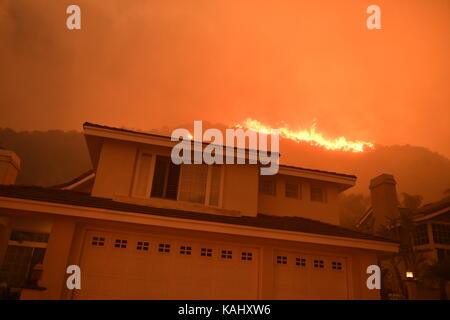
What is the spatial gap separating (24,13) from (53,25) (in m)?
10.8

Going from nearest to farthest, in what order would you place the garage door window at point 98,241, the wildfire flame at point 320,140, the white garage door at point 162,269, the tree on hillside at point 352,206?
the white garage door at point 162,269 < the garage door window at point 98,241 < the tree on hillside at point 352,206 < the wildfire flame at point 320,140

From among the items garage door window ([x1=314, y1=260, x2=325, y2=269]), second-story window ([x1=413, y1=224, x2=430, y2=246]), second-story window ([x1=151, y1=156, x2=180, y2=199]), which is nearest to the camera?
garage door window ([x1=314, y1=260, x2=325, y2=269])

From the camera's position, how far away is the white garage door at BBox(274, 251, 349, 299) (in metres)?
10.6

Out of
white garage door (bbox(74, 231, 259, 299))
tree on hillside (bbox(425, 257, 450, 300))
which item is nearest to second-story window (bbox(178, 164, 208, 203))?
white garage door (bbox(74, 231, 259, 299))

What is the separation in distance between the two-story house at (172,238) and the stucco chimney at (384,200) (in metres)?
14.8

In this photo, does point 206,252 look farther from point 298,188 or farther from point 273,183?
point 298,188

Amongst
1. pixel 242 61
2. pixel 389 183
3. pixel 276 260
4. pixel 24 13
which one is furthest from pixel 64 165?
pixel 276 260

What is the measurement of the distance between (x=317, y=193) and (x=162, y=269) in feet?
27.4

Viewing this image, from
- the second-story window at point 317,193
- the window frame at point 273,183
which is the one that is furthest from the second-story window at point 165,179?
the second-story window at point 317,193

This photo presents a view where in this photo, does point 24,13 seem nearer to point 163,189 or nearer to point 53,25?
point 53,25

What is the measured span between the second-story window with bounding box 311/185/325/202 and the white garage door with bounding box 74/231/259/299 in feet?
18.7

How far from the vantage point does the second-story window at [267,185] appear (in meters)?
14.7

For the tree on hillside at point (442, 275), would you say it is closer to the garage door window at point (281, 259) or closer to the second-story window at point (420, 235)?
the second-story window at point (420, 235)

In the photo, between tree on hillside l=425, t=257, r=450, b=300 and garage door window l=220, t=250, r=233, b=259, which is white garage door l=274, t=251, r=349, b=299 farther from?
tree on hillside l=425, t=257, r=450, b=300
